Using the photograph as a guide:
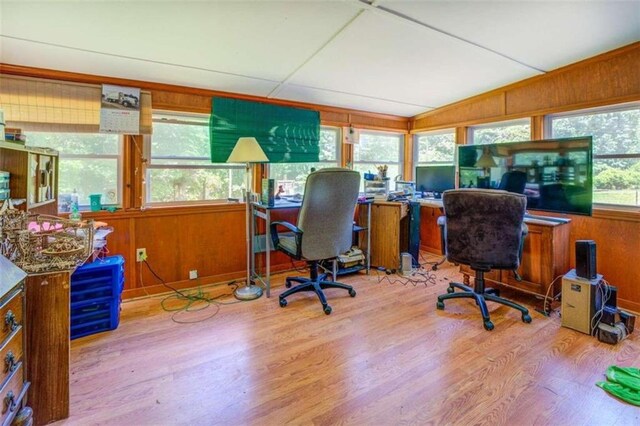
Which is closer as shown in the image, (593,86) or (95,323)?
(95,323)

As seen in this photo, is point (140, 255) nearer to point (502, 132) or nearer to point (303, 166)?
point (303, 166)

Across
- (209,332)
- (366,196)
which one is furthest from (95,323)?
(366,196)

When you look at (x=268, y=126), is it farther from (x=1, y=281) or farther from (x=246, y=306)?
(x=1, y=281)

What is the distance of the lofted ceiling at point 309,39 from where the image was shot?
183 cm

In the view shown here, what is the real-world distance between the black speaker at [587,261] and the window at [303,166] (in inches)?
103

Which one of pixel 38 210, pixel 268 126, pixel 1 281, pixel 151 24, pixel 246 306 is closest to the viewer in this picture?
pixel 1 281

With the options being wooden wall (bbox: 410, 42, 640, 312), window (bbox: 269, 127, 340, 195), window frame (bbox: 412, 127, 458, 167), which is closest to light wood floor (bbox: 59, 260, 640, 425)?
wooden wall (bbox: 410, 42, 640, 312)

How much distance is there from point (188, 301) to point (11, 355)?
67.2 inches

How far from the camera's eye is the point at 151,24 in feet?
6.31

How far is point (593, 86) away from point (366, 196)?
2282mm

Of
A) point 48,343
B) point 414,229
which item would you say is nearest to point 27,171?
point 48,343

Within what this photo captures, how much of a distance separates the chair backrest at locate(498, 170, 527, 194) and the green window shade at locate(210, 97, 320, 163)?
2.05 meters

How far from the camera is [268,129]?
3484mm

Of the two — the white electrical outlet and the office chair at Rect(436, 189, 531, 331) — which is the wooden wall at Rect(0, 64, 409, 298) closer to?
the white electrical outlet
